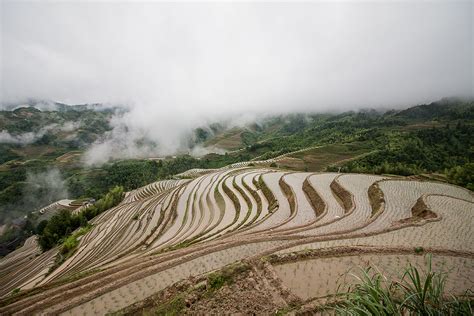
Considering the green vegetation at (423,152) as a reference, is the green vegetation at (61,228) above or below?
above

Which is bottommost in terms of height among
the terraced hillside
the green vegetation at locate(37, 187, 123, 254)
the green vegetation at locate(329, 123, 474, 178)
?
the green vegetation at locate(329, 123, 474, 178)

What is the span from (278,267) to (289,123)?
19619cm

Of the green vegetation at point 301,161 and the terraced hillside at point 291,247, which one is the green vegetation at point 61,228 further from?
the terraced hillside at point 291,247

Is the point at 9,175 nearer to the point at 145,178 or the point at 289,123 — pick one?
the point at 145,178

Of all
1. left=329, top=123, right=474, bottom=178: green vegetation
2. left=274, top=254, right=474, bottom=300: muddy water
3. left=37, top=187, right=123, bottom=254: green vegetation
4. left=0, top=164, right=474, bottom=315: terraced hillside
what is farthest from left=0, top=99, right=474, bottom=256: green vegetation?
left=274, top=254, right=474, bottom=300: muddy water

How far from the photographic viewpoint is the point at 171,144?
159500mm

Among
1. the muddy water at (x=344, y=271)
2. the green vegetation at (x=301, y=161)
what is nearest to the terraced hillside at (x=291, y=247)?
the muddy water at (x=344, y=271)

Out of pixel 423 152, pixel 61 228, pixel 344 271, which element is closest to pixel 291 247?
pixel 344 271

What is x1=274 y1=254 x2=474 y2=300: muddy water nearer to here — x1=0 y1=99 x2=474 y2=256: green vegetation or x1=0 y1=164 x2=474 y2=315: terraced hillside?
x1=0 y1=164 x2=474 y2=315: terraced hillside

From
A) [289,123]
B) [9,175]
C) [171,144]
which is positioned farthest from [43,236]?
[289,123]

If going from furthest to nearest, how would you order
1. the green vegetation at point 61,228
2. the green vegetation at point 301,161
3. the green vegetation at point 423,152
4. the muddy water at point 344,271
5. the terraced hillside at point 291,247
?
the green vegetation at point 301,161, the green vegetation at point 423,152, the green vegetation at point 61,228, the terraced hillside at point 291,247, the muddy water at point 344,271

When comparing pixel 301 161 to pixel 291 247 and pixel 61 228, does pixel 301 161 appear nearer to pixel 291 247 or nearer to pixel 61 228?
pixel 61 228

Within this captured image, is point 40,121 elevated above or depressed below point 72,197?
above

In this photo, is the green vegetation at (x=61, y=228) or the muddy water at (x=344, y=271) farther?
the green vegetation at (x=61, y=228)
